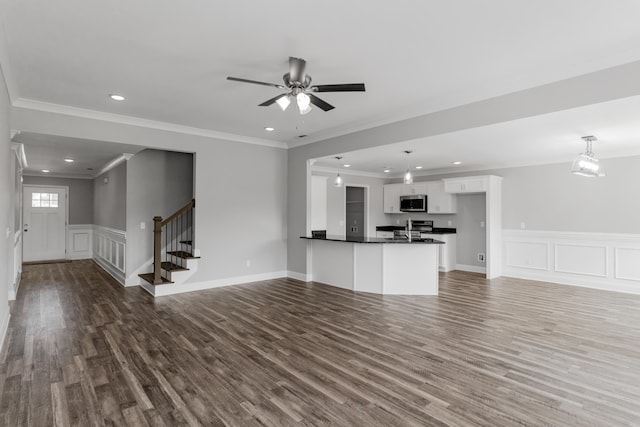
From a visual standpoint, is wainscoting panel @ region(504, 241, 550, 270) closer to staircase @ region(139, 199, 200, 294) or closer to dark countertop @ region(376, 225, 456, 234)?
dark countertop @ region(376, 225, 456, 234)

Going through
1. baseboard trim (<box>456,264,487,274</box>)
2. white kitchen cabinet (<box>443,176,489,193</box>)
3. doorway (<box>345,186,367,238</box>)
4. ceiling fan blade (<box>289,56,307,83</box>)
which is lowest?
baseboard trim (<box>456,264,487,274</box>)

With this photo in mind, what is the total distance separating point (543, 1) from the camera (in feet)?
7.60

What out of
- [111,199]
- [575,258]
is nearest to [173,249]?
[111,199]

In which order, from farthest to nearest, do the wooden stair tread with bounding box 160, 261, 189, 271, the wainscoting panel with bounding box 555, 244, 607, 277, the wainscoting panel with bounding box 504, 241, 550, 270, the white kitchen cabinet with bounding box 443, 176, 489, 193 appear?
1. the white kitchen cabinet with bounding box 443, 176, 489, 193
2. the wainscoting panel with bounding box 504, 241, 550, 270
3. the wainscoting panel with bounding box 555, 244, 607, 277
4. the wooden stair tread with bounding box 160, 261, 189, 271

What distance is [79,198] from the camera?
32.6 ft

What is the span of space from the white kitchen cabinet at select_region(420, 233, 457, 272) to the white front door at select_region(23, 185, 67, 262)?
980 cm

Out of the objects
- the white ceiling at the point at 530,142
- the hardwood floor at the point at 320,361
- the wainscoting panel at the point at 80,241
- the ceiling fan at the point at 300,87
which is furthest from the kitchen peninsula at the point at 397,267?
the wainscoting panel at the point at 80,241

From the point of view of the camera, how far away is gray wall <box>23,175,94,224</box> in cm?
975

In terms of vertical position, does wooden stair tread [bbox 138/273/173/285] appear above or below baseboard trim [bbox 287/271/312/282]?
above

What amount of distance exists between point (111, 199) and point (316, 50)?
662 cm

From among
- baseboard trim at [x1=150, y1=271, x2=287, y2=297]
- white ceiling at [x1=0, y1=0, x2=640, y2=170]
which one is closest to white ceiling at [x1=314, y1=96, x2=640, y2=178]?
white ceiling at [x1=0, y1=0, x2=640, y2=170]

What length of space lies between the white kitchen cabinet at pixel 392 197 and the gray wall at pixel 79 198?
8.63 m

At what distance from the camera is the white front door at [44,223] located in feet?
30.0

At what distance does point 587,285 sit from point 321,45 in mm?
6668
